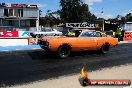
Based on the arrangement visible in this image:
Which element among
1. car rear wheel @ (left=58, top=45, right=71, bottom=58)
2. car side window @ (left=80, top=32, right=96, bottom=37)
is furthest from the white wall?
car rear wheel @ (left=58, top=45, right=71, bottom=58)

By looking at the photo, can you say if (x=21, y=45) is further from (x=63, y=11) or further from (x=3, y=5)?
(x=63, y=11)

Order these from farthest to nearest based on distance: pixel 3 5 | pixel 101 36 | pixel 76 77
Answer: pixel 3 5, pixel 101 36, pixel 76 77

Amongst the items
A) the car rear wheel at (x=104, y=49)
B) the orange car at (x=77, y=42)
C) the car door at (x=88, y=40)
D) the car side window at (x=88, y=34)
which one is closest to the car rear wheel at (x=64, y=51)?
the orange car at (x=77, y=42)

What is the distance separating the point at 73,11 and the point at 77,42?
77140 mm

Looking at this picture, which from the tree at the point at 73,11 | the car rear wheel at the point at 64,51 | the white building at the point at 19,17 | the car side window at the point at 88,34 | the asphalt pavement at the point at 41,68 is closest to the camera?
the asphalt pavement at the point at 41,68

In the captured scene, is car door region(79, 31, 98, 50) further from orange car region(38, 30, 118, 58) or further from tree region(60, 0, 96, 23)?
tree region(60, 0, 96, 23)

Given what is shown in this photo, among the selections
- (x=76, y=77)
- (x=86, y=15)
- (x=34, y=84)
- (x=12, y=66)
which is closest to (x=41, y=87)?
(x=34, y=84)

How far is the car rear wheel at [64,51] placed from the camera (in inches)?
560

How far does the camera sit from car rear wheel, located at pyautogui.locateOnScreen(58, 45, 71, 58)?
14217mm

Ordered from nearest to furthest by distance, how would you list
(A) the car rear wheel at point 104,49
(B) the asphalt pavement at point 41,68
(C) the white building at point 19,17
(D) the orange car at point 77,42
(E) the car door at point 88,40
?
(B) the asphalt pavement at point 41,68 < (D) the orange car at point 77,42 < (E) the car door at point 88,40 < (A) the car rear wheel at point 104,49 < (C) the white building at point 19,17

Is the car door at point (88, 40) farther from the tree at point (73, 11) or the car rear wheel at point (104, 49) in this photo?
the tree at point (73, 11)

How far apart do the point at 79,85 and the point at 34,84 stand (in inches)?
57.2

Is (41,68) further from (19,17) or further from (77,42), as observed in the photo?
(19,17)

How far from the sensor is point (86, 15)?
92.4 meters
